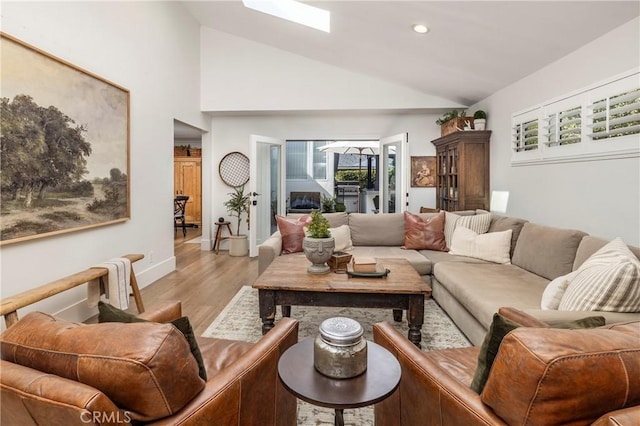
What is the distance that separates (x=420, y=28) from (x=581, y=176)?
2025mm

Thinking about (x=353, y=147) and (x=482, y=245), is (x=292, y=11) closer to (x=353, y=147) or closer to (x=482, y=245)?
(x=353, y=147)

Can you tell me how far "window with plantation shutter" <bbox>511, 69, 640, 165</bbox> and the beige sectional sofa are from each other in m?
0.69

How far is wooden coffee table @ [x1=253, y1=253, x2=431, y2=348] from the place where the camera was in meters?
2.33

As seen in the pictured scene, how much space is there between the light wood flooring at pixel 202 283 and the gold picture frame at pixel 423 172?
10.1 ft

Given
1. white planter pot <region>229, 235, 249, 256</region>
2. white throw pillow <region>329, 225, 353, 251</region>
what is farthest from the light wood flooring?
white throw pillow <region>329, 225, 353, 251</region>

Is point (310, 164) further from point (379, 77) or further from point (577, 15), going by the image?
point (577, 15)

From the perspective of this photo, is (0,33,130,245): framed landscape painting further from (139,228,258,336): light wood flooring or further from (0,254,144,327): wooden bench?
(139,228,258,336): light wood flooring

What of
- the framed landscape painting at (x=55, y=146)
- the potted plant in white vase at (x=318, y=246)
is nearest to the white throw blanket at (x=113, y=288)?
the framed landscape painting at (x=55, y=146)

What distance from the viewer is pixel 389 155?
6066 millimetres

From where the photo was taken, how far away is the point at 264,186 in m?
6.12

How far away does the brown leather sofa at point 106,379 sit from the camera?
2.32 ft

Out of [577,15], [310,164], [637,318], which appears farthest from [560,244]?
[310,164]

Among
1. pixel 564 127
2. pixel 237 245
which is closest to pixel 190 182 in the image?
pixel 237 245

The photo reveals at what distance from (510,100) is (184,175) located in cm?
772
